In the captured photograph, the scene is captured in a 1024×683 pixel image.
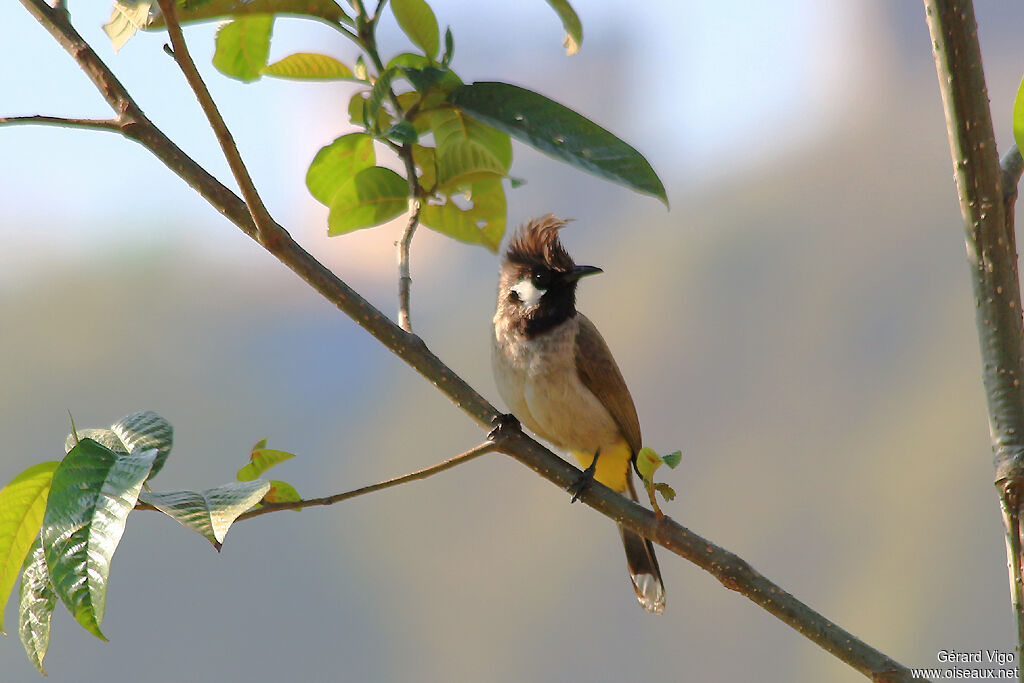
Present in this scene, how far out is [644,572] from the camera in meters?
1.93

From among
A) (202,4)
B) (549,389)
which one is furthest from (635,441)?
(202,4)

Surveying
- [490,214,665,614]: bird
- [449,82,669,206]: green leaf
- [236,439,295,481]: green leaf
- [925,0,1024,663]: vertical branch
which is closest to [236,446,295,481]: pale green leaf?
[236,439,295,481]: green leaf

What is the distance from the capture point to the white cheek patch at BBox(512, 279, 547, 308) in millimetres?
1969

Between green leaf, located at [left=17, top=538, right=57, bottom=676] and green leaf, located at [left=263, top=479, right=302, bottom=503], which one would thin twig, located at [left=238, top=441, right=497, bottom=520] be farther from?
green leaf, located at [left=17, top=538, right=57, bottom=676]

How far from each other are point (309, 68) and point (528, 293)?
90cm

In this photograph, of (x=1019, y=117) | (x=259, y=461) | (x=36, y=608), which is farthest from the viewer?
(x=259, y=461)

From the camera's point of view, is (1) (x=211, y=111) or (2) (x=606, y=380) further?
(2) (x=606, y=380)

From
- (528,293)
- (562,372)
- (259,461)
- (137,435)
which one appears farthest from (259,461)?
(528,293)

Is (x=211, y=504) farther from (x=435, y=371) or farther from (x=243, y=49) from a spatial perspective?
(x=243, y=49)

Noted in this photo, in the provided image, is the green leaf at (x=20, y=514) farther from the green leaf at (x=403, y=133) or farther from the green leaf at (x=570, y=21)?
the green leaf at (x=570, y=21)

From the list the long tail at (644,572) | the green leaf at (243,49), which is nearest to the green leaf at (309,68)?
the green leaf at (243,49)

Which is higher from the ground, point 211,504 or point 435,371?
point 435,371

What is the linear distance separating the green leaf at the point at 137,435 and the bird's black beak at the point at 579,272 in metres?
1.19

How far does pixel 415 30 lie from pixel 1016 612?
90cm
